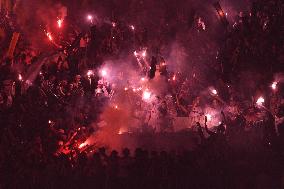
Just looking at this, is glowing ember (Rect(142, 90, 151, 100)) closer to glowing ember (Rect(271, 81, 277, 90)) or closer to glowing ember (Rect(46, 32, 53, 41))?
glowing ember (Rect(46, 32, 53, 41))

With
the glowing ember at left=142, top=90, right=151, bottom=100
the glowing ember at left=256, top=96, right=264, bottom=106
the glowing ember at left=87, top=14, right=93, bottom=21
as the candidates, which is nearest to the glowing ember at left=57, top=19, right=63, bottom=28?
the glowing ember at left=87, top=14, right=93, bottom=21

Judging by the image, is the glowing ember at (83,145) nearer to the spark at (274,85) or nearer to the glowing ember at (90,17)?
the spark at (274,85)

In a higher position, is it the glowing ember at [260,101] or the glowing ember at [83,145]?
the glowing ember at [260,101]

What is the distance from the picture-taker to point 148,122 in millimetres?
13711

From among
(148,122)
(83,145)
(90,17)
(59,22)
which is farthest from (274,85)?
(59,22)

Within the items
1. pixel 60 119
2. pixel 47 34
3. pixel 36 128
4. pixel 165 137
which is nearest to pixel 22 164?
pixel 36 128

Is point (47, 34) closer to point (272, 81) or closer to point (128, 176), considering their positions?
point (272, 81)

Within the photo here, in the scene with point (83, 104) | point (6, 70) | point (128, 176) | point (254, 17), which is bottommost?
point (128, 176)

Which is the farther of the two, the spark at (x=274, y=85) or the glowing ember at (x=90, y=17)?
the glowing ember at (x=90, y=17)

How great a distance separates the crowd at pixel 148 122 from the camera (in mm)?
6215

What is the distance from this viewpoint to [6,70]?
976cm

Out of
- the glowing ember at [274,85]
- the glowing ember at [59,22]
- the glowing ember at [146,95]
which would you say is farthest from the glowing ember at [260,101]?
the glowing ember at [59,22]

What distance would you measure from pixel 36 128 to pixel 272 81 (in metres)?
7.60

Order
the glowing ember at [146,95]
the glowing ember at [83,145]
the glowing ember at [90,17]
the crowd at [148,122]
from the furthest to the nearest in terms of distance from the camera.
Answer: the glowing ember at [90,17] → the glowing ember at [146,95] → the glowing ember at [83,145] → the crowd at [148,122]
